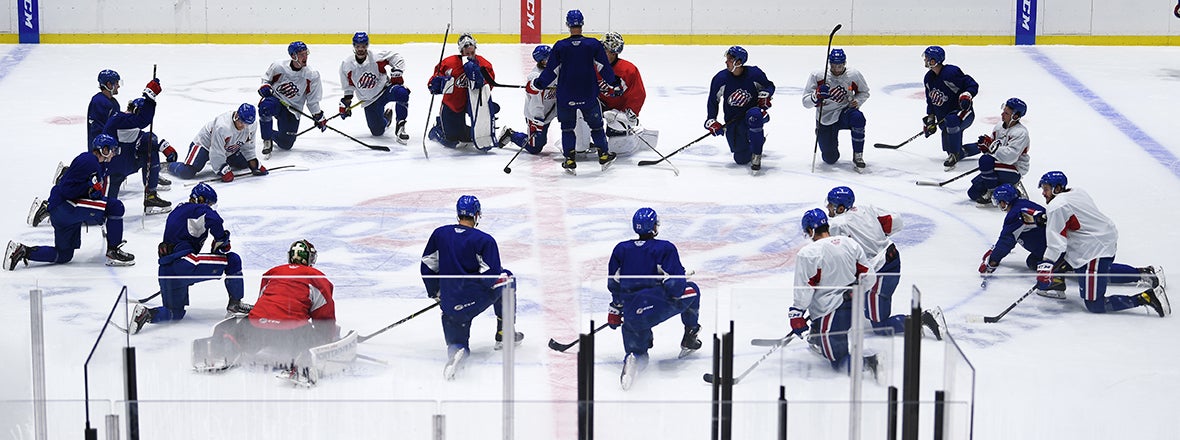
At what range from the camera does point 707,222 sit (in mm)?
9492

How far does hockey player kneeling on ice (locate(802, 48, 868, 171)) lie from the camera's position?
1073 centimetres

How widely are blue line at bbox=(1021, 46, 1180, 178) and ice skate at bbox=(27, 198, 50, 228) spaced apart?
6512mm

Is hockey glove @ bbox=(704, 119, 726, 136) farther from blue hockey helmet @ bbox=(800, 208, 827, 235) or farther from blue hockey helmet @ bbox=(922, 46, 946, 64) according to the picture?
blue hockey helmet @ bbox=(800, 208, 827, 235)

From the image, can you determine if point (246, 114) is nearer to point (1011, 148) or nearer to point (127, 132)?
point (127, 132)

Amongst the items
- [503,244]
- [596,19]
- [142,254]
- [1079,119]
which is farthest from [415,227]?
[596,19]

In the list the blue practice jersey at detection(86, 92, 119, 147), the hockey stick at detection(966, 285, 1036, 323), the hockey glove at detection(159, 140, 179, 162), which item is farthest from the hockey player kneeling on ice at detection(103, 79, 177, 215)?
the hockey stick at detection(966, 285, 1036, 323)

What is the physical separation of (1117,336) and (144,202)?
5.60 meters

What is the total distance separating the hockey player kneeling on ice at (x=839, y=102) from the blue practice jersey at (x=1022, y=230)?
2.63 m

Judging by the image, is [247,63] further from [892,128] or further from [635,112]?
[892,128]

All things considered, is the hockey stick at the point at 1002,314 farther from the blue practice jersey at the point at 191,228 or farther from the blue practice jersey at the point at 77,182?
the blue practice jersey at the point at 77,182

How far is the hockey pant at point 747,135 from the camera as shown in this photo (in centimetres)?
1059

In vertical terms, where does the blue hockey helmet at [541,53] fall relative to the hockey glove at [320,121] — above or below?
above

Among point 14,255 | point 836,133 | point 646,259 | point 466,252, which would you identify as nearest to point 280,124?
point 14,255

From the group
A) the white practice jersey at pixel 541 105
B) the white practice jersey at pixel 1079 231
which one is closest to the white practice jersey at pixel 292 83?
the white practice jersey at pixel 541 105
